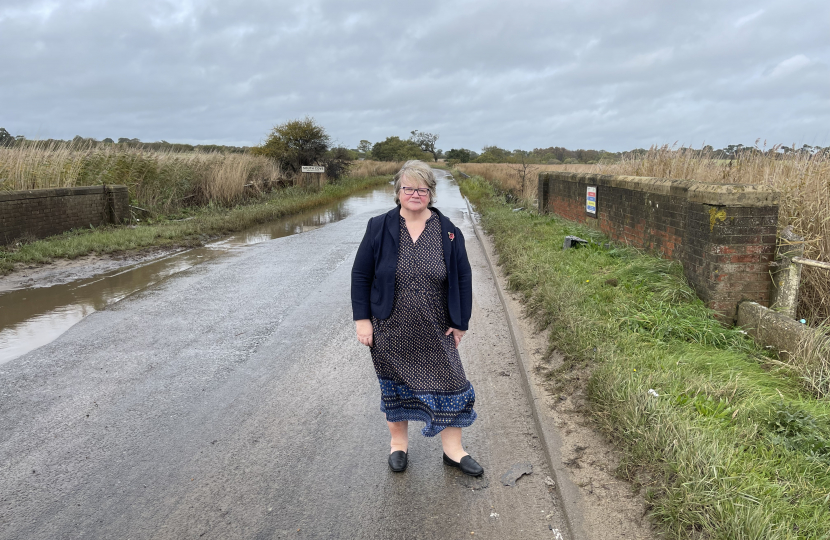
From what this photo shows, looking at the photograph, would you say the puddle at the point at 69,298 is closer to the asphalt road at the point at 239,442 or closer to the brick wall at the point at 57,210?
the asphalt road at the point at 239,442

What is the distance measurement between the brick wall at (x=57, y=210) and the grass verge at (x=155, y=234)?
0.31 meters

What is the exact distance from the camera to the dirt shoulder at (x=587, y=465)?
9.48ft

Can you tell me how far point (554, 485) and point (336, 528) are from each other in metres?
1.26

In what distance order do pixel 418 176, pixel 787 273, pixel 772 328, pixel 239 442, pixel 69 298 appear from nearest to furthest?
pixel 418 176 < pixel 239 442 < pixel 772 328 < pixel 787 273 < pixel 69 298

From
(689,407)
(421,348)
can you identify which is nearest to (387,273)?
(421,348)

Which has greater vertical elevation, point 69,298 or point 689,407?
point 689,407

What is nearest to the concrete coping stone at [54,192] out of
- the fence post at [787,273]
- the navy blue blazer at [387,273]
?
the navy blue blazer at [387,273]

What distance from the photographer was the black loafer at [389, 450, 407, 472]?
11.6 ft

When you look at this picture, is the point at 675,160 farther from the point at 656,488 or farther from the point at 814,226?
the point at 656,488

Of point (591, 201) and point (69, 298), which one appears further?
point (591, 201)

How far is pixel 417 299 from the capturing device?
10.8 ft

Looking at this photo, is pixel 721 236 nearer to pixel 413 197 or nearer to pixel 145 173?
pixel 413 197

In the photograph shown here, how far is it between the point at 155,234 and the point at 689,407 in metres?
12.2

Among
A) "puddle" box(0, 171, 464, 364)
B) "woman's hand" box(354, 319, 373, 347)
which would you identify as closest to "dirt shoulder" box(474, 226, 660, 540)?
"woman's hand" box(354, 319, 373, 347)
